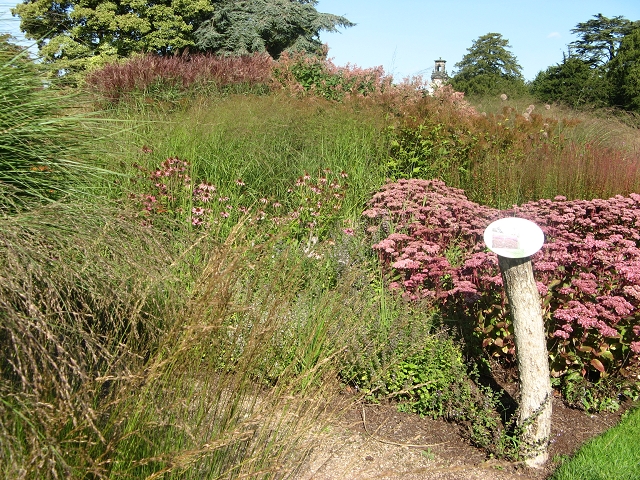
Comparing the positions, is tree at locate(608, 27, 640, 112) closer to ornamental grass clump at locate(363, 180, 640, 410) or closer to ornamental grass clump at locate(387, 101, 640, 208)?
ornamental grass clump at locate(387, 101, 640, 208)

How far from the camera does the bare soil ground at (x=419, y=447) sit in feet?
9.98

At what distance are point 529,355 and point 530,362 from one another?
4cm

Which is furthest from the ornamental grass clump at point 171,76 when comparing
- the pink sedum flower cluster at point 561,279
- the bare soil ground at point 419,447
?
the bare soil ground at point 419,447

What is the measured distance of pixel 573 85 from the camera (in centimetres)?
2439

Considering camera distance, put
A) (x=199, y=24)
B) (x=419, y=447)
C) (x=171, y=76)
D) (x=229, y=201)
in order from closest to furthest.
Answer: (x=419, y=447) → (x=229, y=201) → (x=171, y=76) → (x=199, y=24)

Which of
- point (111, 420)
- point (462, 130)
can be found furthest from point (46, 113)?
point (462, 130)

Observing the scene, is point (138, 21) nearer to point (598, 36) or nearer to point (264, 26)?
point (264, 26)

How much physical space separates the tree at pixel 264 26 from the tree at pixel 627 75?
10207mm

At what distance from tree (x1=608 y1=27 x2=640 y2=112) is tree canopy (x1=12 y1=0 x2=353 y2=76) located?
10.2 metres

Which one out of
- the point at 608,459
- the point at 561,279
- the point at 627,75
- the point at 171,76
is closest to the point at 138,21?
the point at 171,76

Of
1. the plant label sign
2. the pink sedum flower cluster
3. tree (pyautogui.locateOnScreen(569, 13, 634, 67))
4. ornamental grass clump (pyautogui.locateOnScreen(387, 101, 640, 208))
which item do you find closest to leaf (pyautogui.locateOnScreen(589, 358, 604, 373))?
the pink sedum flower cluster

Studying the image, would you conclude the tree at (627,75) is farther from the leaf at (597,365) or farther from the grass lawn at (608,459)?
the grass lawn at (608,459)

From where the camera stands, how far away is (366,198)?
6613mm

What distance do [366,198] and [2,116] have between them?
398 cm
